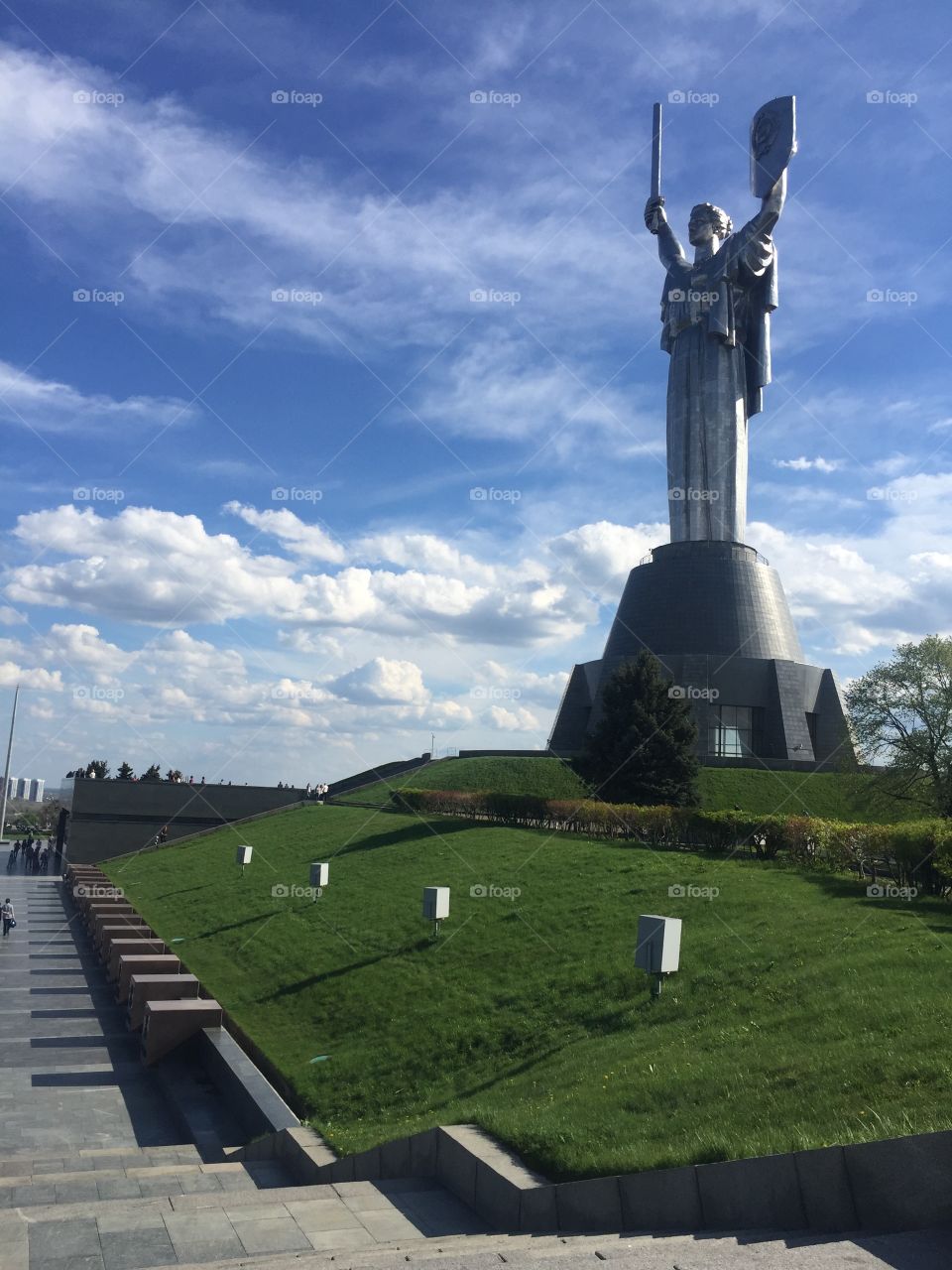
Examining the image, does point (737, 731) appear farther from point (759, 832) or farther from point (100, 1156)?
point (100, 1156)

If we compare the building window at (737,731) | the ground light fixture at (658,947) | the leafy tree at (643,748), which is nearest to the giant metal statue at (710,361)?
the building window at (737,731)

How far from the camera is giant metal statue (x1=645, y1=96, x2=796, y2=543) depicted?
152 feet

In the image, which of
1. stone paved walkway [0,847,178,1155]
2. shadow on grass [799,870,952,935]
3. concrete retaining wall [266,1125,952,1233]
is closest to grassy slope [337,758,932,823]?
shadow on grass [799,870,952,935]

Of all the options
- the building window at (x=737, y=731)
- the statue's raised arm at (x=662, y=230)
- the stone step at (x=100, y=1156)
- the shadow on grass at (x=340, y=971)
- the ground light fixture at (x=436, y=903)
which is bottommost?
the stone step at (x=100, y=1156)

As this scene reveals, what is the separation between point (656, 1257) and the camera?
479 cm

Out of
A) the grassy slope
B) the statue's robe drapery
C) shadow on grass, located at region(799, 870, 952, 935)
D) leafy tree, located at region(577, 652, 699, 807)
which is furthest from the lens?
the statue's robe drapery

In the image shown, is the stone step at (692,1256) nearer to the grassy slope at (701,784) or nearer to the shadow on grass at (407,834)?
the shadow on grass at (407,834)

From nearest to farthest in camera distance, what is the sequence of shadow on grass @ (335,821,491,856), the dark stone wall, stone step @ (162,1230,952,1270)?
stone step @ (162,1230,952,1270)
shadow on grass @ (335,821,491,856)
the dark stone wall

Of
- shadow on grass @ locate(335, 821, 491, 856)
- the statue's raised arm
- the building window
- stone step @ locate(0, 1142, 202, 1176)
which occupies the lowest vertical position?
stone step @ locate(0, 1142, 202, 1176)

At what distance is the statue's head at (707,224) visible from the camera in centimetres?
4688

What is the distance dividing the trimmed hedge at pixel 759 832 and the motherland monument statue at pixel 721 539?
15.6m

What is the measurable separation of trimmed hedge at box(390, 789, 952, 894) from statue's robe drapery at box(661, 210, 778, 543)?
71.2 ft

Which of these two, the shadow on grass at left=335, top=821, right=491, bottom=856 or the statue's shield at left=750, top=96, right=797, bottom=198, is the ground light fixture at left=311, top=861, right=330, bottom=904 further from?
the statue's shield at left=750, top=96, right=797, bottom=198

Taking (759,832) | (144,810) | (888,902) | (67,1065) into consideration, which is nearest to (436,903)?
(67,1065)
